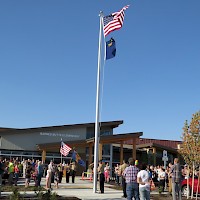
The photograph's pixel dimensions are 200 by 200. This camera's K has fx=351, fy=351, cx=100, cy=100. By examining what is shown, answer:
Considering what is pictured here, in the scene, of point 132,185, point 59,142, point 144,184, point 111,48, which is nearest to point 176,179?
point 132,185

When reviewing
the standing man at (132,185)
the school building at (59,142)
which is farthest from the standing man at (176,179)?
the school building at (59,142)

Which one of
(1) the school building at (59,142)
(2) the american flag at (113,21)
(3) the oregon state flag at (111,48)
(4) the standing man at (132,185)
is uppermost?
(2) the american flag at (113,21)

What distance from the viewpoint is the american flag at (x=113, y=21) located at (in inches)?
663

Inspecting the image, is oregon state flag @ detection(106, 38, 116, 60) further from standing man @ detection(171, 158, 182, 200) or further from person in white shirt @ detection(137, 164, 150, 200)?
person in white shirt @ detection(137, 164, 150, 200)

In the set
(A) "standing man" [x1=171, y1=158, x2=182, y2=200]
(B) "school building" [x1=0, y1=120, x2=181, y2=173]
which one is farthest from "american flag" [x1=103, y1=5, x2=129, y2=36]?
(B) "school building" [x1=0, y1=120, x2=181, y2=173]

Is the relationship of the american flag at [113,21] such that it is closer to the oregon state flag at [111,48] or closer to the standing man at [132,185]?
the oregon state flag at [111,48]

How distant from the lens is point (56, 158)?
35000mm

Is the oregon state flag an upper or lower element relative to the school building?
upper

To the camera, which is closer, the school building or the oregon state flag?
the oregon state flag

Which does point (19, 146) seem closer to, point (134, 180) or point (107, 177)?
point (107, 177)

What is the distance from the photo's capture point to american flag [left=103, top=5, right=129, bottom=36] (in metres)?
16.8

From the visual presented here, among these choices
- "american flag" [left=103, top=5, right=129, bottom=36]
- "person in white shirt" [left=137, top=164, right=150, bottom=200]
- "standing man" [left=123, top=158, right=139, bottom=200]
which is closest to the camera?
"person in white shirt" [left=137, top=164, right=150, bottom=200]

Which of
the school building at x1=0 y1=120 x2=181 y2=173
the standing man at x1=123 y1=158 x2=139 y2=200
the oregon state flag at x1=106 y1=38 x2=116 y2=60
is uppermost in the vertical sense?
the oregon state flag at x1=106 y1=38 x2=116 y2=60

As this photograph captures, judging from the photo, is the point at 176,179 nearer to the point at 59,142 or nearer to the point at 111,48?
the point at 111,48
